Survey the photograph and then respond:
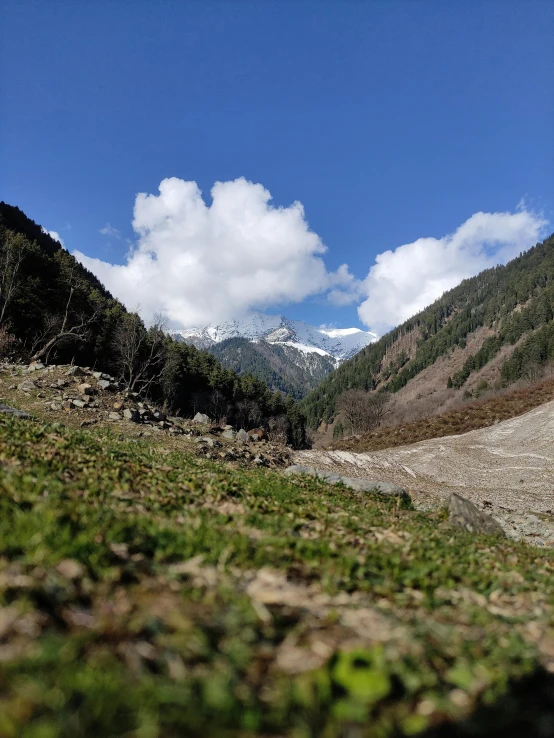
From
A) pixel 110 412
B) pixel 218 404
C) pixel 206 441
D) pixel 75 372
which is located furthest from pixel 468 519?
pixel 218 404

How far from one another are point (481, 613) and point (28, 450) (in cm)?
790

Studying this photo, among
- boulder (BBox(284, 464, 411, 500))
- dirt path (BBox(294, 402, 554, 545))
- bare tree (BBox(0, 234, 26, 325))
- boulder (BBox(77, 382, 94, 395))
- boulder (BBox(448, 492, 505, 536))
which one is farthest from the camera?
bare tree (BBox(0, 234, 26, 325))

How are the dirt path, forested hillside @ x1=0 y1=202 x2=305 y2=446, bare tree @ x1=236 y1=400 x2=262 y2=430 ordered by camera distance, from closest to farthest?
1. the dirt path
2. forested hillside @ x1=0 y1=202 x2=305 y2=446
3. bare tree @ x1=236 y1=400 x2=262 y2=430

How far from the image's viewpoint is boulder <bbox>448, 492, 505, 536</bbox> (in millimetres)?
10352

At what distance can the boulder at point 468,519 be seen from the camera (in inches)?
408

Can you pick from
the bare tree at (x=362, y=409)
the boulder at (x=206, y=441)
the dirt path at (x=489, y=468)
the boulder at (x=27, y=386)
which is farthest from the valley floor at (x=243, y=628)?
the bare tree at (x=362, y=409)

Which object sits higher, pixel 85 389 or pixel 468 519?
pixel 85 389

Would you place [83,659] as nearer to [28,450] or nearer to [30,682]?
[30,682]

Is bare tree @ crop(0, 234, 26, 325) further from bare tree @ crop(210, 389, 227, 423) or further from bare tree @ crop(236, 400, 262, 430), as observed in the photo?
bare tree @ crop(236, 400, 262, 430)

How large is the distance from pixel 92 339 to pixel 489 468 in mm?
61408

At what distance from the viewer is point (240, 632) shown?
9.31 ft

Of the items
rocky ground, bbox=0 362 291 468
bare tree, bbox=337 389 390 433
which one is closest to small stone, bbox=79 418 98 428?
rocky ground, bbox=0 362 291 468

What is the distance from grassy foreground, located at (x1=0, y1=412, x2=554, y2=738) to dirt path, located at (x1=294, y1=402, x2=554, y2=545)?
1226cm

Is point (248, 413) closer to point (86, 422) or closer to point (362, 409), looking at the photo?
point (362, 409)
